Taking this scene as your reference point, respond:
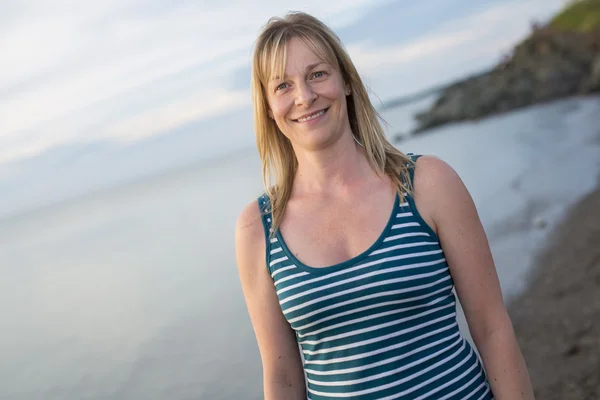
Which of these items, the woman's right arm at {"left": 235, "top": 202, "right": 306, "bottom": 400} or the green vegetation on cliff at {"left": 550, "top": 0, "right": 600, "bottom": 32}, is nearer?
the woman's right arm at {"left": 235, "top": 202, "right": 306, "bottom": 400}

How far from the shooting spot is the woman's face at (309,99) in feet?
8.01

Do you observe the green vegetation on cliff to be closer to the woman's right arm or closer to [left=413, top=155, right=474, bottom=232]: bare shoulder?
[left=413, top=155, right=474, bottom=232]: bare shoulder

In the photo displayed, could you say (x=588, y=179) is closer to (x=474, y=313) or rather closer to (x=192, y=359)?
(x=192, y=359)

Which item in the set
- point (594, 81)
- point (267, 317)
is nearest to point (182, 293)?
point (267, 317)

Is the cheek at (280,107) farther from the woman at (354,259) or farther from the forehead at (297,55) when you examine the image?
the forehead at (297,55)

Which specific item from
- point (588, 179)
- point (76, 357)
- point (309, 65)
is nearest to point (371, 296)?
point (309, 65)

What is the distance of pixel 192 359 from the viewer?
349 inches

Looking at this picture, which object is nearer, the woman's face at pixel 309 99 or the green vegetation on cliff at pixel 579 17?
the woman's face at pixel 309 99

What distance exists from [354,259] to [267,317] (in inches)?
18.3

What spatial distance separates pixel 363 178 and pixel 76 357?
31.0 ft

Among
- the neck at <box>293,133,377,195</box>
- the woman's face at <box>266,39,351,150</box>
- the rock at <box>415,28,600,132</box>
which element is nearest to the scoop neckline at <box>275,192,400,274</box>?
the neck at <box>293,133,377,195</box>

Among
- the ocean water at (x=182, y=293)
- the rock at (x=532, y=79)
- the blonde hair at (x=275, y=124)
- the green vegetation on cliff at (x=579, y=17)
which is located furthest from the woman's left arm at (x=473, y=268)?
the green vegetation on cliff at (x=579, y=17)

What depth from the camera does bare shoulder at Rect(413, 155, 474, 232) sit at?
228cm

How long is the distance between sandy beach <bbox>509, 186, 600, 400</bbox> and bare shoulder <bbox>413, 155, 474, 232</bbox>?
2.96 metres
